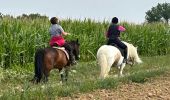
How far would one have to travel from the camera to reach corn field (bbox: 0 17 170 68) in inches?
713

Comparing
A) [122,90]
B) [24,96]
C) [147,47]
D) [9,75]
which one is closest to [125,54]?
[9,75]

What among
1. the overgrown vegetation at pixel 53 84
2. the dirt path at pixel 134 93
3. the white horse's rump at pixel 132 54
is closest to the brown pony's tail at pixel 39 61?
the overgrown vegetation at pixel 53 84

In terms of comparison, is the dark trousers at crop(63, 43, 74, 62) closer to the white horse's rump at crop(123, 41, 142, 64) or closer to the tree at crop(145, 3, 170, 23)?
the white horse's rump at crop(123, 41, 142, 64)

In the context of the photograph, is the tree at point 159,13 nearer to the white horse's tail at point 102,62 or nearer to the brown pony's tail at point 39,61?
the white horse's tail at point 102,62

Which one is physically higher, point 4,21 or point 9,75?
point 4,21

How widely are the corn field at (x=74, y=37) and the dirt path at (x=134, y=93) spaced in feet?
25.4

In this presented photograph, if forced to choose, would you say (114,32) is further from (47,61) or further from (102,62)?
(47,61)

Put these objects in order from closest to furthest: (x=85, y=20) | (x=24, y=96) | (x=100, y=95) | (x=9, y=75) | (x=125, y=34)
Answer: (x=24, y=96)
(x=100, y=95)
(x=9, y=75)
(x=85, y=20)
(x=125, y=34)

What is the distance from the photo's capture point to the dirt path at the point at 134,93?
9359 mm

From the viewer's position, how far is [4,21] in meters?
19.0

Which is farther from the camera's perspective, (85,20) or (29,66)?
(85,20)

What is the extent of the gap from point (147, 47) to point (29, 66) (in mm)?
11786

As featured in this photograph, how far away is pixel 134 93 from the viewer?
9883 millimetres

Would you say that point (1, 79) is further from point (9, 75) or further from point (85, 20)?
point (85, 20)
